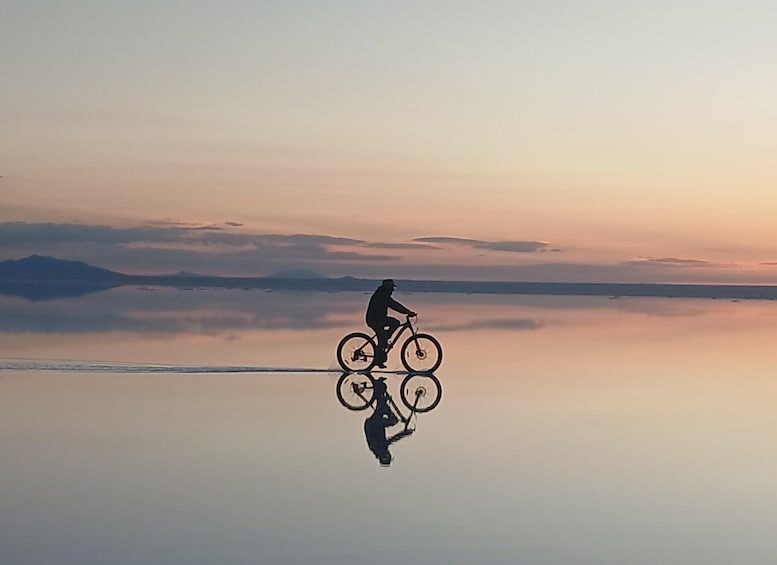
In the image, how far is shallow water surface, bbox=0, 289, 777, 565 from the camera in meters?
6.70

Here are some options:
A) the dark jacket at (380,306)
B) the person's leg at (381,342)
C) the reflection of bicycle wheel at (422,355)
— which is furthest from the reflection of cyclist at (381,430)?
the reflection of bicycle wheel at (422,355)

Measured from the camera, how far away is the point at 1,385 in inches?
547

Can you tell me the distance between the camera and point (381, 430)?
11312 mm

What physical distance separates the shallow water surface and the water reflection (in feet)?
0.43

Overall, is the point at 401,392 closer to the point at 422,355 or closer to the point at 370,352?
the point at 422,355

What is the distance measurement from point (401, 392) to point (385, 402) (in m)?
1.08

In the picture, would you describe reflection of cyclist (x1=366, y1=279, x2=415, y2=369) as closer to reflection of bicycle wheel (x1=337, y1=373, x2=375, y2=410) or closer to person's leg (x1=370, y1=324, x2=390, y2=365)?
person's leg (x1=370, y1=324, x2=390, y2=365)

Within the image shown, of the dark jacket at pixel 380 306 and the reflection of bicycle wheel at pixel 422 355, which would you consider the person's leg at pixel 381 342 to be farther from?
the reflection of bicycle wheel at pixel 422 355

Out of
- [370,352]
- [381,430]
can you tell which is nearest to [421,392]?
[370,352]

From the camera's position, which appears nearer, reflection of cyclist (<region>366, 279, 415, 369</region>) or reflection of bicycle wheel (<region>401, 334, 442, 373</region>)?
reflection of cyclist (<region>366, 279, 415, 369</region>)

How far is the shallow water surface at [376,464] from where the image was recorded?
264 inches

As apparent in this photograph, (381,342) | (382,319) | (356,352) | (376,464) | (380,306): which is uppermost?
(380,306)

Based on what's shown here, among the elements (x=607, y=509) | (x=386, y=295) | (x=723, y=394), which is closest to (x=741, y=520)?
(x=607, y=509)

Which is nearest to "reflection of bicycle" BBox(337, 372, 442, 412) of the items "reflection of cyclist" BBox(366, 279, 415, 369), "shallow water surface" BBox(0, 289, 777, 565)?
"shallow water surface" BBox(0, 289, 777, 565)
